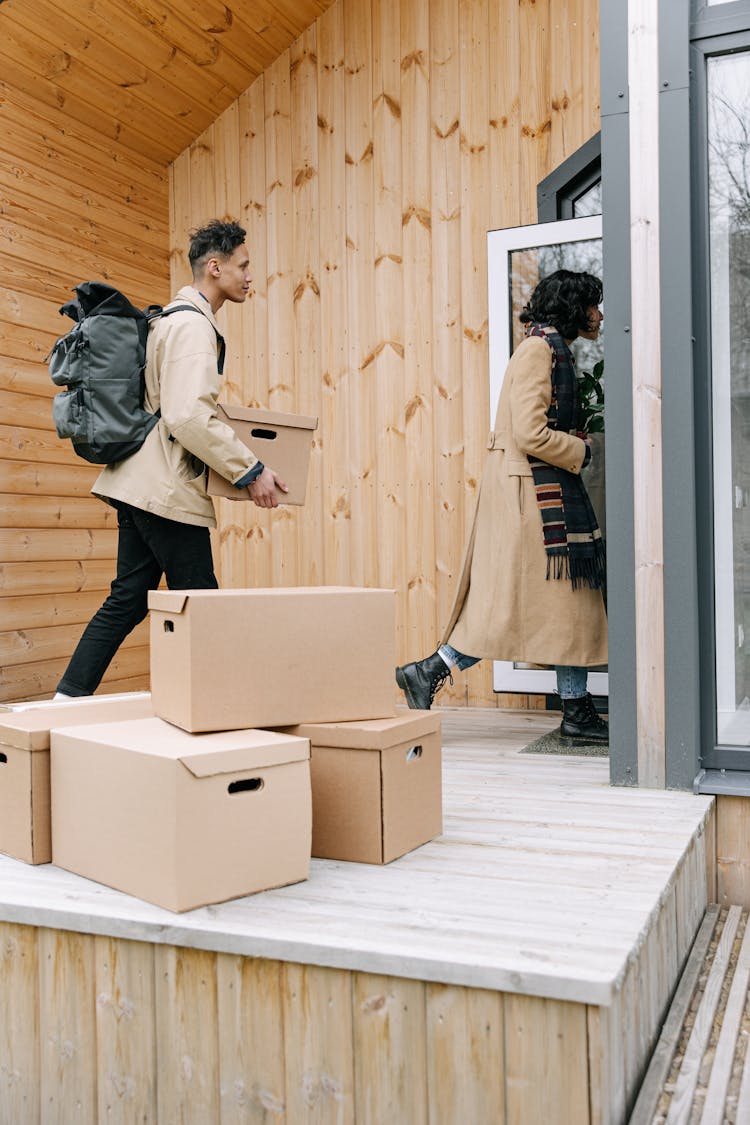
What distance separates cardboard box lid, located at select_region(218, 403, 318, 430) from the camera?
2807 mm

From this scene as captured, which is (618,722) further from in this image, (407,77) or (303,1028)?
(407,77)

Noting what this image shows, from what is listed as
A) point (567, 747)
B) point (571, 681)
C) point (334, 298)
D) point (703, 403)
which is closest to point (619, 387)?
point (703, 403)

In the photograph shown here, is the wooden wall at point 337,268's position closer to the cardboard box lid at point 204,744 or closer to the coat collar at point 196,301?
the coat collar at point 196,301

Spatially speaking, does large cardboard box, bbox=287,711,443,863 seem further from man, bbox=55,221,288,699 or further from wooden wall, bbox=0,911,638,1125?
man, bbox=55,221,288,699

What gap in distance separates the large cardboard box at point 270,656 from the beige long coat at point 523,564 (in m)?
0.98

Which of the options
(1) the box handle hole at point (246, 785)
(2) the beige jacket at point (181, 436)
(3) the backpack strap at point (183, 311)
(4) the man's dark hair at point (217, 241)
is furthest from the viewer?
(4) the man's dark hair at point (217, 241)

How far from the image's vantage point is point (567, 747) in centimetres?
309

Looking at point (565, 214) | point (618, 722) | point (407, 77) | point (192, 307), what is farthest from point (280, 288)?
point (618, 722)

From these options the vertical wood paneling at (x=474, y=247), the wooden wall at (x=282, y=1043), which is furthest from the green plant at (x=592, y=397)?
the wooden wall at (x=282, y=1043)

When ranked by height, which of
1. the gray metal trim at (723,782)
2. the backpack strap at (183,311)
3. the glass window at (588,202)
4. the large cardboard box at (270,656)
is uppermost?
the glass window at (588,202)

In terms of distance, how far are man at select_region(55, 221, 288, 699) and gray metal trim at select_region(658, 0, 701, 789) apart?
1.01 meters

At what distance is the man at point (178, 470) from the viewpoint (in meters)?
2.77

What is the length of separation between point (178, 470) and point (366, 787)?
119 cm

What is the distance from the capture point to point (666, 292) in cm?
249
